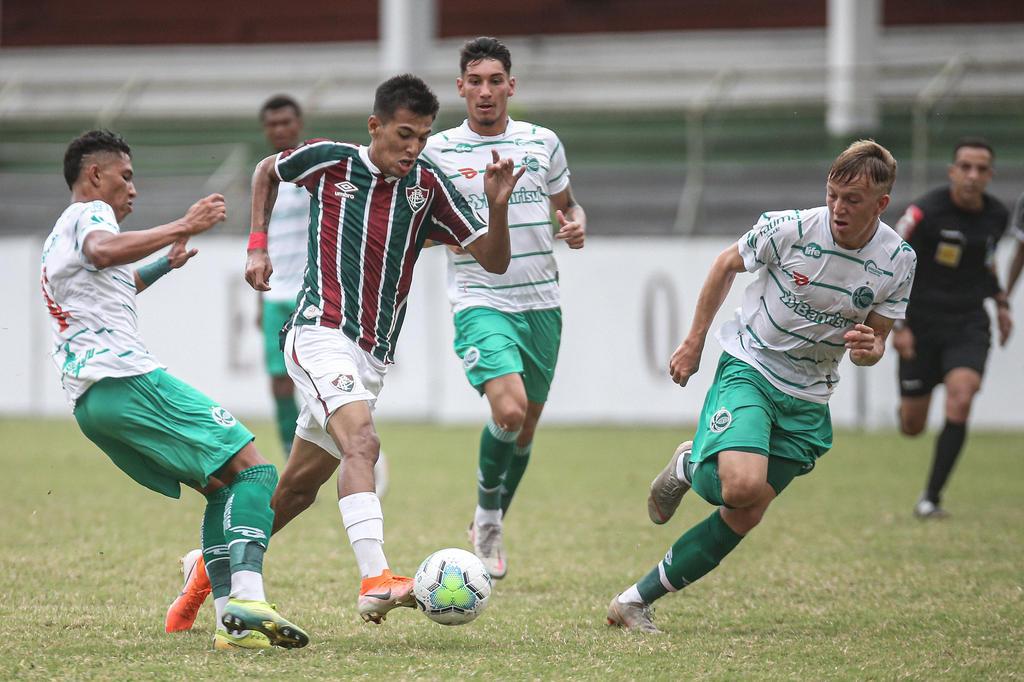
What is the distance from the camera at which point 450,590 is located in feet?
15.7

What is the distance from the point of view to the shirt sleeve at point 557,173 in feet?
23.2

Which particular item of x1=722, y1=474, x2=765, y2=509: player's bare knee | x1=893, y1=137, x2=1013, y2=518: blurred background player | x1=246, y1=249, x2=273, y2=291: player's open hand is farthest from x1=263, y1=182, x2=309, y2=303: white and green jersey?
x1=722, y1=474, x2=765, y2=509: player's bare knee

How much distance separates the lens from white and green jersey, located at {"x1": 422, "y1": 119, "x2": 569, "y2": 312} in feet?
22.7

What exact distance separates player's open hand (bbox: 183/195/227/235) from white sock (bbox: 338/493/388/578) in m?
1.13

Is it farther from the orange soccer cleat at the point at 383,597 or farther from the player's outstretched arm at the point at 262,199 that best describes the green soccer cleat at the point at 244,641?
the player's outstretched arm at the point at 262,199

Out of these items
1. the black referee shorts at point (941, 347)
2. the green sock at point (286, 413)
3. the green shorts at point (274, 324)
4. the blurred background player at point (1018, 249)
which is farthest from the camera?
the green sock at point (286, 413)

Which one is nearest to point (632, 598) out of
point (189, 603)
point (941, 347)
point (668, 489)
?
point (668, 489)

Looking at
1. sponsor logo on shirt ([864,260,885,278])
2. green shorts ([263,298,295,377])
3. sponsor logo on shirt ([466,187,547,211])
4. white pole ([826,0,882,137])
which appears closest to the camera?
sponsor logo on shirt ([864,260,885,278])

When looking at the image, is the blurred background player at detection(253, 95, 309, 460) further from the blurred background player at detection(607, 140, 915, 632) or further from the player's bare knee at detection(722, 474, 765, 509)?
the player's bare knee at detection(722, 474, 765, 509)

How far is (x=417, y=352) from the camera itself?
15.9 meters

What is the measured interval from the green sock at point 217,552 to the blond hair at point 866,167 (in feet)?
8.78

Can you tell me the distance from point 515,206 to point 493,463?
4.37 feet

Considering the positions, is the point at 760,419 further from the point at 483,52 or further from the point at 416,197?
the point at 483,52

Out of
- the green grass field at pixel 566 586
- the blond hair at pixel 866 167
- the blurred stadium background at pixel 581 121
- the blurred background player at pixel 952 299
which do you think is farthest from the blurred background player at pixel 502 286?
the blurred stadium background at pixel 581 121
